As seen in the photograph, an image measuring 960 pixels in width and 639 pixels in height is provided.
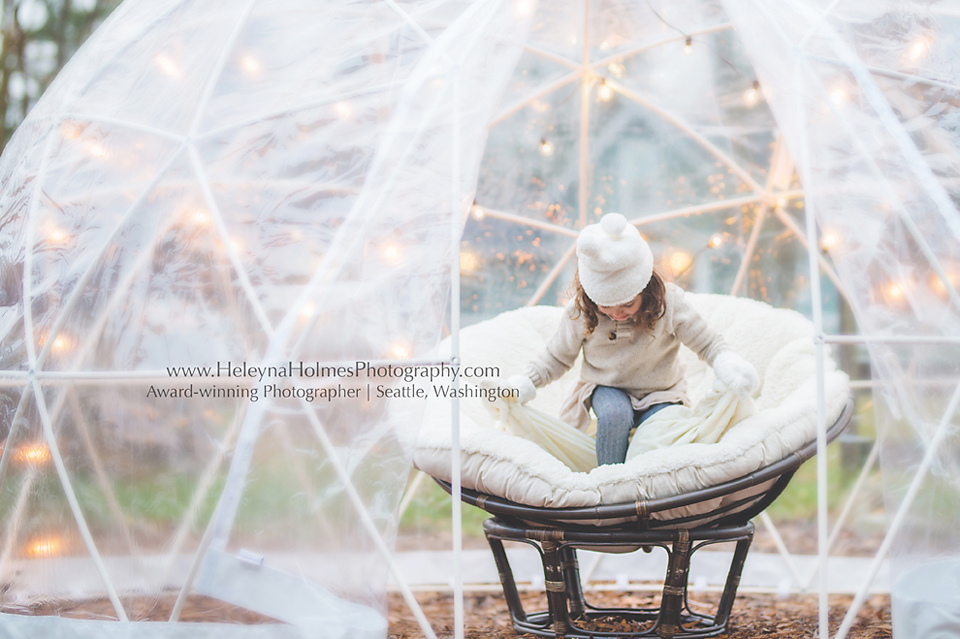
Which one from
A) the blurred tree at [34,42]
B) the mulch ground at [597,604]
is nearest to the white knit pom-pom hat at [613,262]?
the mulch ground at [597,604]

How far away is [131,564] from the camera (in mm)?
2107

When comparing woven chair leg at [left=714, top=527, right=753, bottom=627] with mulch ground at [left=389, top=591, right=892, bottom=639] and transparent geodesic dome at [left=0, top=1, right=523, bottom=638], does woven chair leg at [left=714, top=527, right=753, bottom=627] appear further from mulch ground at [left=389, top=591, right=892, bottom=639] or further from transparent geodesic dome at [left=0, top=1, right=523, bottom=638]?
transparent geodesic dome at [left=0, top=1, right=523, bottom=638]

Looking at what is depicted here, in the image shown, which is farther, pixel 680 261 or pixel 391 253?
pixel 680 261

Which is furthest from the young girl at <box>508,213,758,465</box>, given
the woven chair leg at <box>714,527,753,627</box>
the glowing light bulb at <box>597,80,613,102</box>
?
the glowing light bulb at <box>597,80,613,102</box>

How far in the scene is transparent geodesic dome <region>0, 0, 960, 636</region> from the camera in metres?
1.99

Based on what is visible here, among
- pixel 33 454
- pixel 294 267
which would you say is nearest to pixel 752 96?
pixel 294 267

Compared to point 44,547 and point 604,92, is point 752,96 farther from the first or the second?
point 44,547

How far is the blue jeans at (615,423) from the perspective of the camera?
98.3 inches

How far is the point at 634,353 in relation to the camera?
8.79 feet

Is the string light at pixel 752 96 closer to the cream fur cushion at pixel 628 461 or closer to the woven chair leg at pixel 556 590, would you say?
the cream fur cushion at pixel 628 461

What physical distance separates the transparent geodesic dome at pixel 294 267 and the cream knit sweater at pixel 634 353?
0.54 m

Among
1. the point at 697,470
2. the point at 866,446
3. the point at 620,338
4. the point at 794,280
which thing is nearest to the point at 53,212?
the point at 620,338

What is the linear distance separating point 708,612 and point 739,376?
1.73 m

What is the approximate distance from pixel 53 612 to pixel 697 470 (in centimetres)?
201
